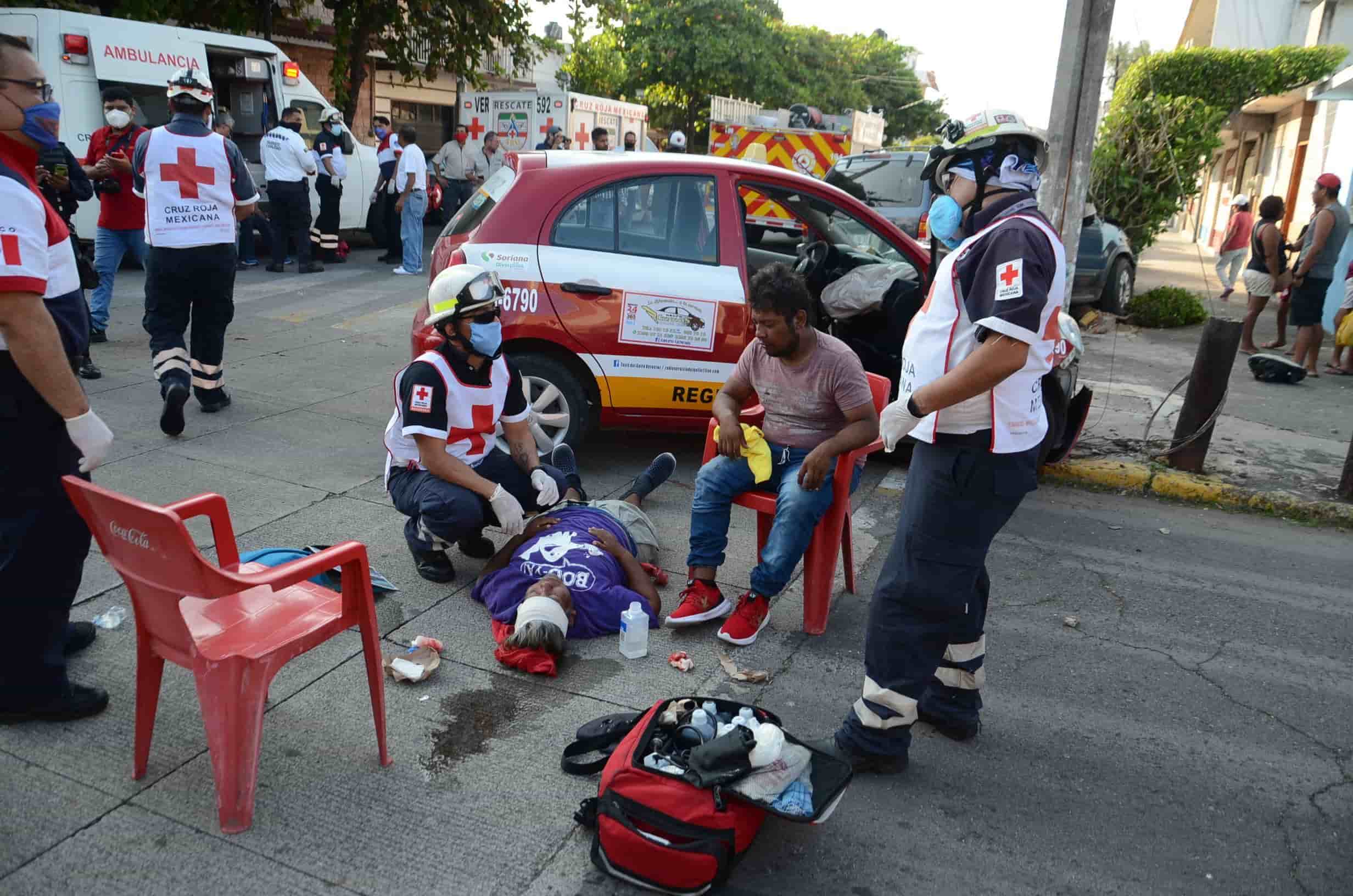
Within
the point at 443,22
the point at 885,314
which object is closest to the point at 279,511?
the point at 885,314

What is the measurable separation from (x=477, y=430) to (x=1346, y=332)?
8807 millimetres

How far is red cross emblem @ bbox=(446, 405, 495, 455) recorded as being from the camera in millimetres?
4113

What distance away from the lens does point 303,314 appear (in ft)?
31.7

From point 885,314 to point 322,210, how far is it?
9.18 meters

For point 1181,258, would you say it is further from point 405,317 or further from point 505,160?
point 505,160

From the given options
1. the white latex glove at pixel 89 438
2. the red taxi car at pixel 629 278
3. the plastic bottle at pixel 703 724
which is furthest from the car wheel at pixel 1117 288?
the white latex glove at pixel 89 438

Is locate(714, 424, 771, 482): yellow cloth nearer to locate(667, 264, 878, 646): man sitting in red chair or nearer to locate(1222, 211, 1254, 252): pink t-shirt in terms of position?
locate(667, 264, 878, 646): man sitting in red chair

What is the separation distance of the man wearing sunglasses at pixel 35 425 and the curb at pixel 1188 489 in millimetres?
5254

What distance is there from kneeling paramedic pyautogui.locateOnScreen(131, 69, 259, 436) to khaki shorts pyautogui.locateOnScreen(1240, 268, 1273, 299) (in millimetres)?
9619

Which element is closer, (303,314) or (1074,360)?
(1074,360)

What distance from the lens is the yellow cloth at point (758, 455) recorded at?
4.02 m

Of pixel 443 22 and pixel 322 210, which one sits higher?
pixel 443 22

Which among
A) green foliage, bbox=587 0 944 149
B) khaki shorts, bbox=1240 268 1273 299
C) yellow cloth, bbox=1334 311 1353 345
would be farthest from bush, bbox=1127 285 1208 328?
green foliage, bbox=587 0 944 149

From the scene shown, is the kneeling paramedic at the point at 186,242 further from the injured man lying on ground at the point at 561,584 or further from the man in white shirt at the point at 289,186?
the man in white shirt at the point at 289,186
